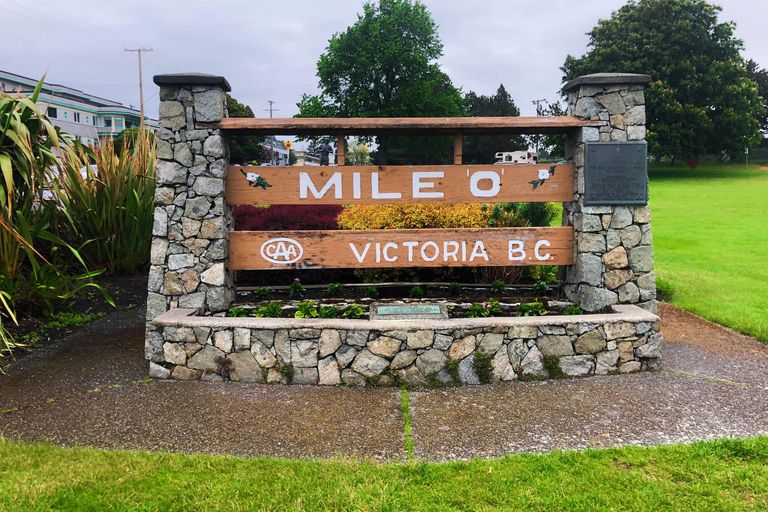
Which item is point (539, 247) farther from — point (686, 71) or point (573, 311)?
point (686, 71)

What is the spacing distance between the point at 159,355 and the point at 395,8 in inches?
1150

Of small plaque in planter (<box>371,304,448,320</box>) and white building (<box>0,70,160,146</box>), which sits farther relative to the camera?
white building (<box>0,70,160,146</box>)

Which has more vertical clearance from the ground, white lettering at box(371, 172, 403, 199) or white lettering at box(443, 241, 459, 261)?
white lettering at box(371, 172, 403, 199)

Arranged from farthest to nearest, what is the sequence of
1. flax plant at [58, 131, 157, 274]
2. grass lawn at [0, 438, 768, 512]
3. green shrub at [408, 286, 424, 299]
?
flax plant at [58, 131, 157, 274], green shrub at [408, 286, 424, 299], grass lawn at [0, 438, 768, 512]

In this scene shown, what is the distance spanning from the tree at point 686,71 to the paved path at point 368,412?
29.2 m

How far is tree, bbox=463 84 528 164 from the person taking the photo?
45031 millimetres

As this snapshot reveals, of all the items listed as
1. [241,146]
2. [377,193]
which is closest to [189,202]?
[377,193]

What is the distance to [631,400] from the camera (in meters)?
3.62

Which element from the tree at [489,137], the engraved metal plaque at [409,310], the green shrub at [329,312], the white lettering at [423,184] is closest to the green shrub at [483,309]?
the engraved metal plaque at [409,310]

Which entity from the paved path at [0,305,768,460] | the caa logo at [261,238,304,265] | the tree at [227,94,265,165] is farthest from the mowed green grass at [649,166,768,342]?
the tree at [227,94,265,165]

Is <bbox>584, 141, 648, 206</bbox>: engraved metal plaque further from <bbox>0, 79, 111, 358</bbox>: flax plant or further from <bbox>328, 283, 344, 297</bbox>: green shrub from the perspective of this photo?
<bbox>0, 79, 111, 358</bbox>: flax plant

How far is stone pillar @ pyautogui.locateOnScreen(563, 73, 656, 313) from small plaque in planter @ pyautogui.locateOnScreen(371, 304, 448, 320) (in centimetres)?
150

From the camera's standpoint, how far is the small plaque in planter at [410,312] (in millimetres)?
4262

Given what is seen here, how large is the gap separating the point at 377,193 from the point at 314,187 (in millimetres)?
603
